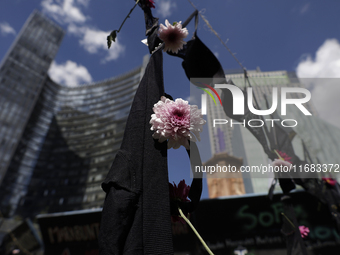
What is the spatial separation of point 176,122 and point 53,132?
49.5 metres

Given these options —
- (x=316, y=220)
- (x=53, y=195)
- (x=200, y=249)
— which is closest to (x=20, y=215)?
(x=53, y=195)

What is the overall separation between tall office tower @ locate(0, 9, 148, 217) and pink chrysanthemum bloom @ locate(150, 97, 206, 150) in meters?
38.6

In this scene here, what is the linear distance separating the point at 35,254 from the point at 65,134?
3702 centimetres

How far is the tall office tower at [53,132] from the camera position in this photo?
35.1 metres

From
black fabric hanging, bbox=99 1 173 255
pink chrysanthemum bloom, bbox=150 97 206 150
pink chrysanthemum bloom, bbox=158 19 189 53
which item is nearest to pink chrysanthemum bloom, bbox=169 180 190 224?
black fabric hanging, bbox=99 1 173 255

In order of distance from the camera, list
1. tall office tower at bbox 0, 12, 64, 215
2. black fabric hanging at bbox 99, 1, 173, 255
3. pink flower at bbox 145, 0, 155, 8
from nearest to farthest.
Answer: black fabric hanging at bbox 99, 1, 173, 255 < pink flower at bbox 145, 0, 155, 8 < tall office tower at bbox 0, 12, 64, 215

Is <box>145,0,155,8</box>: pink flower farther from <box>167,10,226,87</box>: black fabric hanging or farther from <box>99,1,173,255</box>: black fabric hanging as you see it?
<box>99,1,173,255</box>: black fabric hanging

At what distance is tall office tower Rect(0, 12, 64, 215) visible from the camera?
3291 centimetres

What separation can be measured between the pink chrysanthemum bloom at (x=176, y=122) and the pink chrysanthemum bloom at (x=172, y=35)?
2.18ft

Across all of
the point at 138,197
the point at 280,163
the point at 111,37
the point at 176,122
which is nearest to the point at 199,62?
the point at 111,37

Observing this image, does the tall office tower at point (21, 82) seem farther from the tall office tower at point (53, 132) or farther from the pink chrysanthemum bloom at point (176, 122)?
the pink chrysanthemum bloom at point (176, 122)

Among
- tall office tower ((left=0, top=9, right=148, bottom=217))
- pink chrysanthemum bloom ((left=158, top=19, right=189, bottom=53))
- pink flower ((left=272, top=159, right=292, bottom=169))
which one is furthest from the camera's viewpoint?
tall office tower ((left=0, top=9, right=148, bottom=217))

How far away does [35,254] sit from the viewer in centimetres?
1125

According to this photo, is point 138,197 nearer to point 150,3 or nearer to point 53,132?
point 150,3
